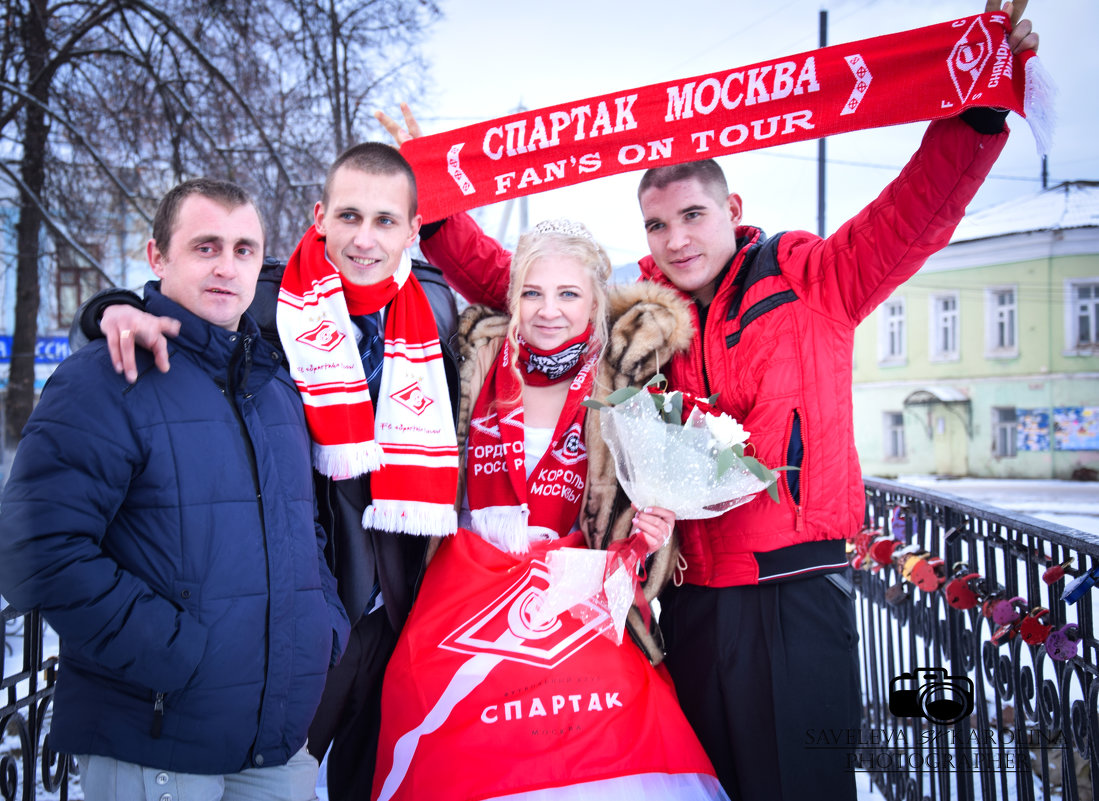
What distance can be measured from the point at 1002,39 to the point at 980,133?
29 centimetres

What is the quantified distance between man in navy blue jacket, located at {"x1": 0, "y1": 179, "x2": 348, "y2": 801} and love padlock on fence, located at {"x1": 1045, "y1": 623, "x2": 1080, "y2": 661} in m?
2.26

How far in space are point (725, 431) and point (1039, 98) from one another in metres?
1.36

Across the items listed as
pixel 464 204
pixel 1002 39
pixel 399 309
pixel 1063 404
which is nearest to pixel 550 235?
pixel 464 204

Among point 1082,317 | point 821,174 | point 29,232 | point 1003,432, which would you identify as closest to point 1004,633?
point 29,232

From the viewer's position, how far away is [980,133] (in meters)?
2.25

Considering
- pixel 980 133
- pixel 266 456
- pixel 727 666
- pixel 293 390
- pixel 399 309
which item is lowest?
pixel 727 666

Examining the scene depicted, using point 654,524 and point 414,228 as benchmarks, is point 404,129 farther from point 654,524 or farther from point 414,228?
point 654,524

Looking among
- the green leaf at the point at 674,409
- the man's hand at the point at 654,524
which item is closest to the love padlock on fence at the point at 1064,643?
the man's hand at the point at 654,524

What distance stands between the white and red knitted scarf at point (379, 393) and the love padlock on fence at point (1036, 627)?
78.1 inches

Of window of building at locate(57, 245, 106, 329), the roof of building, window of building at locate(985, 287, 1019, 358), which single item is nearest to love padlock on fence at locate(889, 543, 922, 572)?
window of building at locate(57, 245, 106, 329)

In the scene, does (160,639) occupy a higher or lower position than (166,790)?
higher

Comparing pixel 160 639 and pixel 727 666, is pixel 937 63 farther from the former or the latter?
pixel 160 639

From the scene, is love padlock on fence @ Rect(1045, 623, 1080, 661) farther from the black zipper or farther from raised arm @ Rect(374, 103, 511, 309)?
the black zipper

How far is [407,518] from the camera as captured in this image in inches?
94.9
